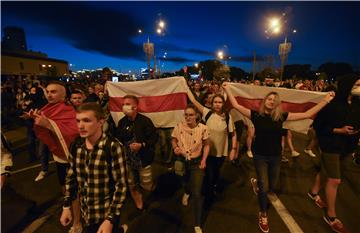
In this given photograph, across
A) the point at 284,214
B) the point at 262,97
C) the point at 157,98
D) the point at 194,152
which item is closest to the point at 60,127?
the point at 194,152

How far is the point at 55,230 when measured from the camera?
3967mm

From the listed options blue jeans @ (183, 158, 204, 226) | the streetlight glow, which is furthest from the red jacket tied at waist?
the streetlight glow

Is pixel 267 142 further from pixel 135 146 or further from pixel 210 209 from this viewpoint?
pixel 135 146

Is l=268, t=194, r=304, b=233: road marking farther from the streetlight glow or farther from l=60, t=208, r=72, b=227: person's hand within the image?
the streetlight glow

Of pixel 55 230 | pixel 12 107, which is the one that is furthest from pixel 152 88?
pixel 12 107

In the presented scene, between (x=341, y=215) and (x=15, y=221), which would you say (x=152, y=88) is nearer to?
(x=15, y=221)

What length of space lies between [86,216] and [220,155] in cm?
253

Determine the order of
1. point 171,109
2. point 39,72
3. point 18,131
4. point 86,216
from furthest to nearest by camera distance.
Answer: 1. point 39,72
2. point 18,131
3. point 171,109
4. point 86,216

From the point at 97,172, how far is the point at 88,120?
0.48 m

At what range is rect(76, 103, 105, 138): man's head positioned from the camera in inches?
93.3

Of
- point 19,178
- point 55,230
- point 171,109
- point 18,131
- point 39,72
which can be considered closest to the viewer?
point 55,230

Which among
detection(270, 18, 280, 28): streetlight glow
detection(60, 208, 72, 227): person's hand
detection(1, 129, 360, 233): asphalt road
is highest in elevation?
detection(270, 18, 280, 28): streetlight glow

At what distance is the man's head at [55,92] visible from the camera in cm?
360

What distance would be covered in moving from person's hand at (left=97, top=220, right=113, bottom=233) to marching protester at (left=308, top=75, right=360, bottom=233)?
3333 mm
